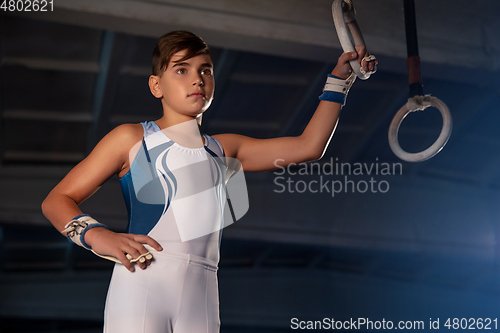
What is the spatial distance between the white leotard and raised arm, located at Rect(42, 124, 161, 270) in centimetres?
5

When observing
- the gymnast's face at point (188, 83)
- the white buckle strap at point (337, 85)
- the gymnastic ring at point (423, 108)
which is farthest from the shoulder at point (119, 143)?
the gymnastic ring at point (423, 108)

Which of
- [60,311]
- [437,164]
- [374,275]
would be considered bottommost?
[60,311]

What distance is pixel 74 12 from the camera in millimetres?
3492

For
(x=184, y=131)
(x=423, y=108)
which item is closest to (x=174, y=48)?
(x=184, y=131)

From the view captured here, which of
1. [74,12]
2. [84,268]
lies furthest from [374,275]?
[74,12]

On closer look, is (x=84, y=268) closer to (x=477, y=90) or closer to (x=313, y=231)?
(x=313, y=231)

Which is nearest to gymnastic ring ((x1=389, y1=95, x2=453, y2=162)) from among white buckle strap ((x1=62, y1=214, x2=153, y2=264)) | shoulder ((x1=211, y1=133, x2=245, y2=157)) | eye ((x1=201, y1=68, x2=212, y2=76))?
shoulder ((x1=211, y1=133, x2=245, y2=157))

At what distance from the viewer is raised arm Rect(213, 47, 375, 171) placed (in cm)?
143

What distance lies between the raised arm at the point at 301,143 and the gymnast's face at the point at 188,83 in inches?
7.0

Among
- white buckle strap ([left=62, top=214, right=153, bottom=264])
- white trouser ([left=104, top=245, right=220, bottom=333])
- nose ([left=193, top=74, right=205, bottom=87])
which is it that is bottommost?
white trouser ([left=104, top=245, right=220, bottom=333])

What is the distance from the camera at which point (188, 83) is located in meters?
1.37

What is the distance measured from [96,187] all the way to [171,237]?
264mm

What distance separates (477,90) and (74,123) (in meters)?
5.24

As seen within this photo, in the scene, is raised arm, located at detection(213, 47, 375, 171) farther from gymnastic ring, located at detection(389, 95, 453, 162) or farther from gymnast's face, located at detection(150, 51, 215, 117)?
gymnastic ring, located at detection(389, 95, 453, 162)
